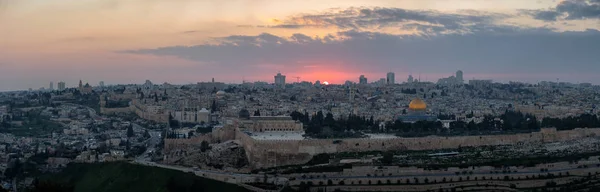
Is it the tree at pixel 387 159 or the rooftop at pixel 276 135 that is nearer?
the tree at pixel 387 159

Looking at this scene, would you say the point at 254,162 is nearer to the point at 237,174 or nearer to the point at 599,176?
the point at 237,174

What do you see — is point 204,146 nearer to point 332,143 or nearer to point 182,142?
point 182,142

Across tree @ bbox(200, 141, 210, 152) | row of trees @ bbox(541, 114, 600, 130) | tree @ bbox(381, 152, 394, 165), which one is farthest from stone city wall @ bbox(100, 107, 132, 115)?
tree @ bbox(381, 152, 394, 165)

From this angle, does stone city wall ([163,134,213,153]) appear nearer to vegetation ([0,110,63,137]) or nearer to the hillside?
the hillside

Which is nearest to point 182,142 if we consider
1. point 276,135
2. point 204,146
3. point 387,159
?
point 204,146

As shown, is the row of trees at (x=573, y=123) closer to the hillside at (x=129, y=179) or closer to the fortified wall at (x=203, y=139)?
the fortified wall at (x=203, y=139)

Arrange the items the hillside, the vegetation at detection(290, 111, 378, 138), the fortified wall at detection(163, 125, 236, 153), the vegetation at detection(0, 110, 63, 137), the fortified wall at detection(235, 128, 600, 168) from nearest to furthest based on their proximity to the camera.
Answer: the hillside < the fortified wall at detection(235, 128, 600, 168) < the vegetation at detection(290, 111, 378, 138) < the fortified wall at detection(163, 125, 236, 153) < the vegetation at detection(0, 110, 63, 137)

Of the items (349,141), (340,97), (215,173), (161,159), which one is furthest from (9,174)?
(340,97)

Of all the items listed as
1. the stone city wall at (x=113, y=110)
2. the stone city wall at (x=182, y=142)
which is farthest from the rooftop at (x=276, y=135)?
the stone city wall at (x=113, y=110)
